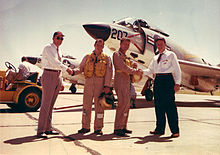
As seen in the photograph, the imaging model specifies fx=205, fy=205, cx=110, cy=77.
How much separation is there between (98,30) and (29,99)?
4.23m

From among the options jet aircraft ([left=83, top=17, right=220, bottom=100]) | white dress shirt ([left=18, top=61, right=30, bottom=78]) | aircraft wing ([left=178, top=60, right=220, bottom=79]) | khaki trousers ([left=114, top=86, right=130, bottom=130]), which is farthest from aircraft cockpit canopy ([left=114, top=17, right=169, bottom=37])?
khaki trousers ([left=114, top=86, right=130, bottom=130])

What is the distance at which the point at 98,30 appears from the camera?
8.79 meters

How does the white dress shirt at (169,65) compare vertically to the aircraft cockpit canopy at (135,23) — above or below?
below

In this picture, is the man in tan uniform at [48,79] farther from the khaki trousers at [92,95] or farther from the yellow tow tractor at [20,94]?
the yellow tow tractor at [20,94]

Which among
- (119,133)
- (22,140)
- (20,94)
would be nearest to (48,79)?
(22,140)

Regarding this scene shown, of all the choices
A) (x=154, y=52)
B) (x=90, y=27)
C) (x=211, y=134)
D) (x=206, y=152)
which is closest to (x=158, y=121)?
(x=211, y=134)

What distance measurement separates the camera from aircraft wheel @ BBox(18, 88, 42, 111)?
19.6 ft

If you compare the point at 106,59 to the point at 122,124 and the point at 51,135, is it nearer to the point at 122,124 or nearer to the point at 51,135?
the point at 122,124

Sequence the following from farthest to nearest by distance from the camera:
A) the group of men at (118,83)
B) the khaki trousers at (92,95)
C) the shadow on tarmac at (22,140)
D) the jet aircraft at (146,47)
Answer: the jet aircraft at (146,47)
the khaki trousers at (92,95)
the group of men at (118,83)
the shadow on tarmac at (22,140)

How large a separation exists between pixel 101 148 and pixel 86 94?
1189 millimetres

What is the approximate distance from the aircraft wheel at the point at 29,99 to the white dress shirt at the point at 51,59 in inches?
122

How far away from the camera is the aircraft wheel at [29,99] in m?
5.97

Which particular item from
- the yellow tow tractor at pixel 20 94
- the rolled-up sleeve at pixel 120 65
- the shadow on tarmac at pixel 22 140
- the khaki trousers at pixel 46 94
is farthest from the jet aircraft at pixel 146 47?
the shadow on tarmac at pixel 22 140

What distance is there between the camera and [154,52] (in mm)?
10188
